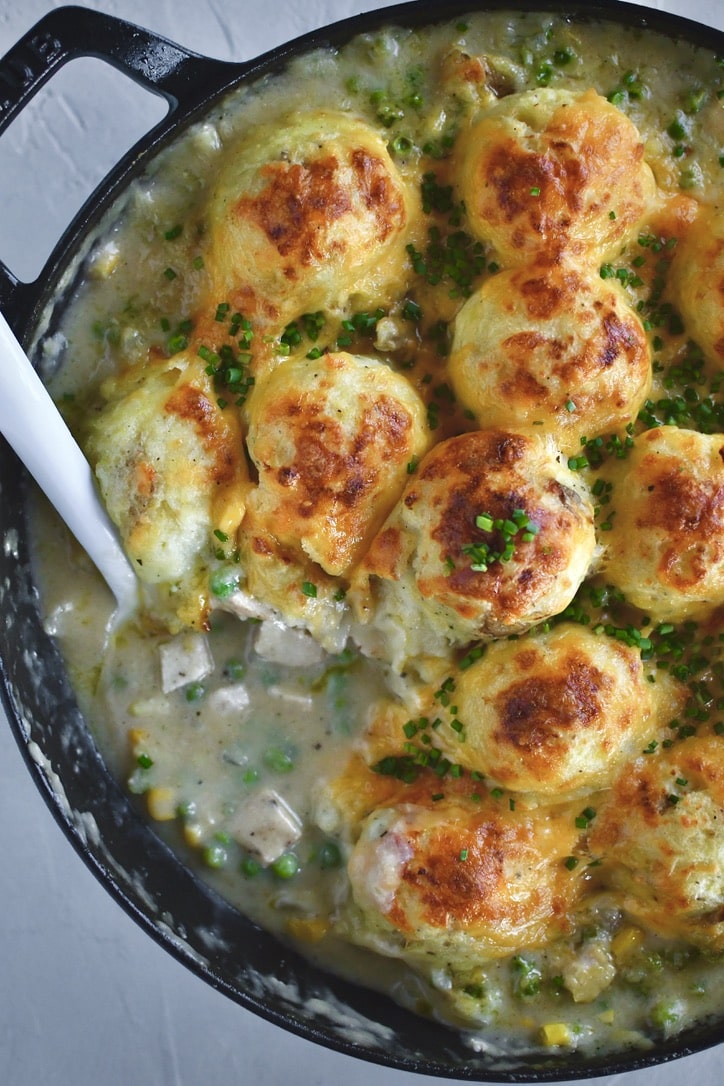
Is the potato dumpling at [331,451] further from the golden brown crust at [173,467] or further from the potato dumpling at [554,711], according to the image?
the potato dumpling at [554,711]

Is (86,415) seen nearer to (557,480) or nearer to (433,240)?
(433,240)

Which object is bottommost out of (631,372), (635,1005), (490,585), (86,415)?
(635,1005)

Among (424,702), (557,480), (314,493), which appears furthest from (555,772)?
(314,493)

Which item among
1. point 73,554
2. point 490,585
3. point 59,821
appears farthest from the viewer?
point 73,554

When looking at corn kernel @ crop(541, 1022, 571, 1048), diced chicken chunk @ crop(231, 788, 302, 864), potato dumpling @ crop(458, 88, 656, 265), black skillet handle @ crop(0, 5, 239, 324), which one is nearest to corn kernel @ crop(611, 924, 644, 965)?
corn kernel @ crop(541, 1022, 571, 1048)

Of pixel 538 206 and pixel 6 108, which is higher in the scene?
pixel 6 108

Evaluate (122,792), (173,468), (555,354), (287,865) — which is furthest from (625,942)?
(173,468)
